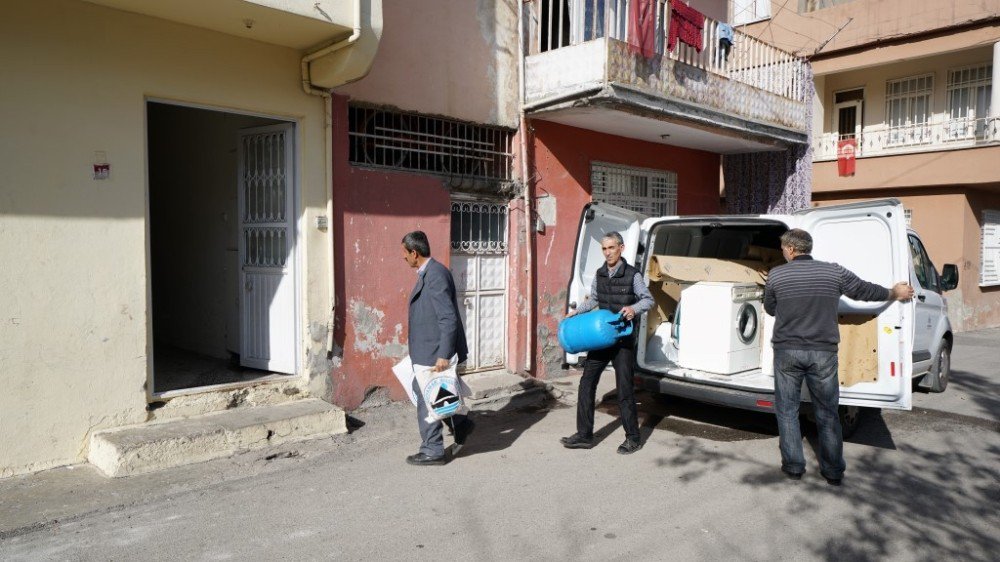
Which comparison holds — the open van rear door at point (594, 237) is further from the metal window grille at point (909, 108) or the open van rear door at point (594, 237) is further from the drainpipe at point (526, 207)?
the metal window grille at point (909, 108)

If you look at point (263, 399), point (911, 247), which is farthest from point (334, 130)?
point (911, 247)

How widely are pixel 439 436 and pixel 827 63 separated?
14.4 meters

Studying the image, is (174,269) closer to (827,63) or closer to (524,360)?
(524,360)

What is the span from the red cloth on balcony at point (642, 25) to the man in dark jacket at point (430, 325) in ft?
14.5

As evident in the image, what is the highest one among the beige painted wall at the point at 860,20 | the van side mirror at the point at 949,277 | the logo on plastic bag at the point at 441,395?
the beige painted wall at the point at 860,20

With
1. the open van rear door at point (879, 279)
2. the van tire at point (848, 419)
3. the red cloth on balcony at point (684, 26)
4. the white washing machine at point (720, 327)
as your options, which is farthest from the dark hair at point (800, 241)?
the red cloth on balcony at point (684, 26)

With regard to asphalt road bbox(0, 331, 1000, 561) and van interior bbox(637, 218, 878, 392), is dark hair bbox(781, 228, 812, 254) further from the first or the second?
asphalt road bbox(0, 331, 1000, 561)

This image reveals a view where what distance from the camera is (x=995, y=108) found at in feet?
45.4

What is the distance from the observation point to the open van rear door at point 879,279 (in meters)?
5.28

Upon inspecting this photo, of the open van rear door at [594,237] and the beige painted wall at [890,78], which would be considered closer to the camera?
the open van rear door at [594,237]

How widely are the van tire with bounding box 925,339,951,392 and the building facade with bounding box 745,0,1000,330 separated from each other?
7997mm

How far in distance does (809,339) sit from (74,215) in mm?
5328

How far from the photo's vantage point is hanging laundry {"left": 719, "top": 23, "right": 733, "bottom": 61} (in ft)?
32.0

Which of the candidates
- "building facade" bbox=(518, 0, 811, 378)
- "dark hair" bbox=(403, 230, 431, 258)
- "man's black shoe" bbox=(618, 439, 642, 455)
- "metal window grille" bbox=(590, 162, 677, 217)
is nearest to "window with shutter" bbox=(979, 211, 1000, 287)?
"building facade" bbox=(518, 0, 811, 378)
